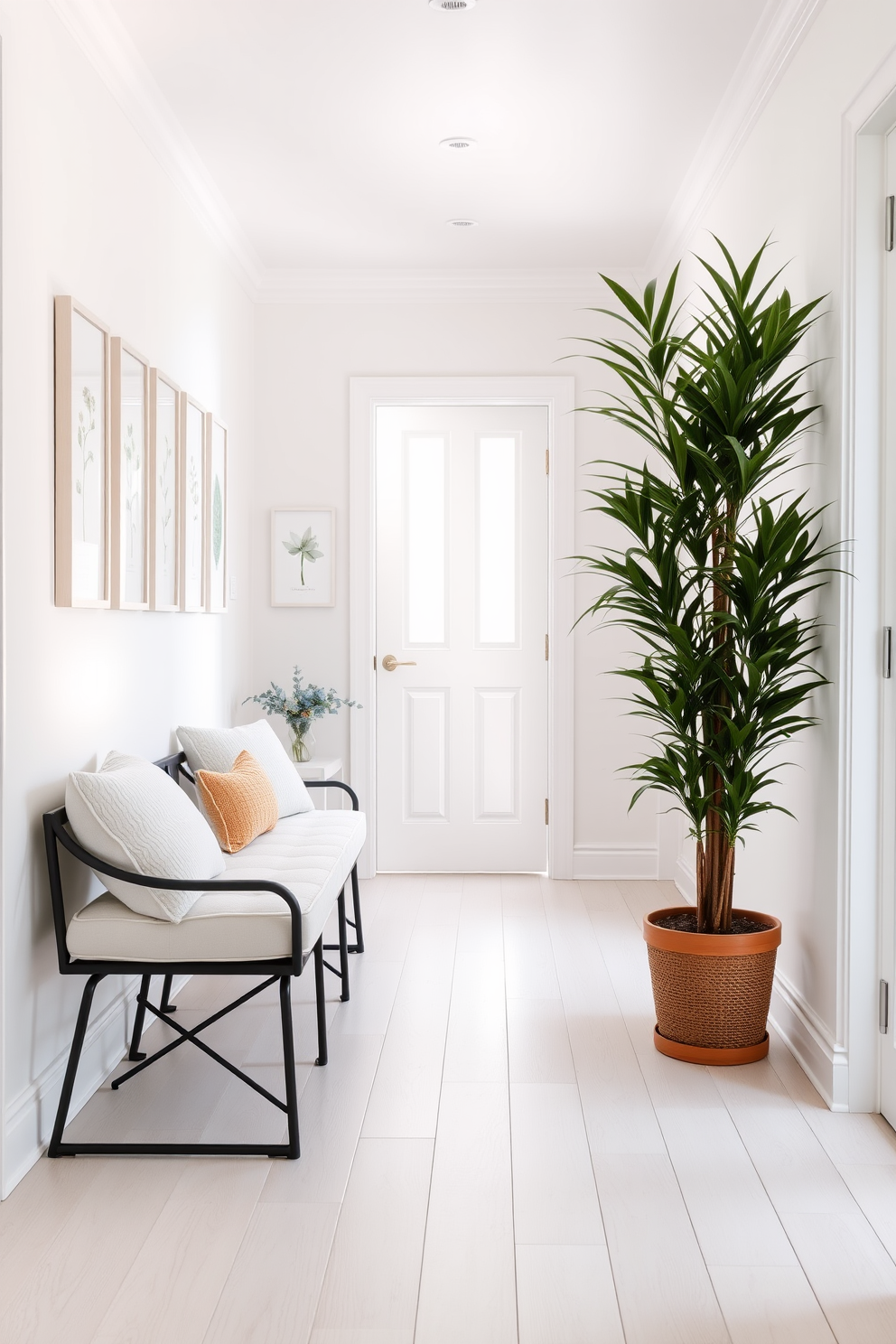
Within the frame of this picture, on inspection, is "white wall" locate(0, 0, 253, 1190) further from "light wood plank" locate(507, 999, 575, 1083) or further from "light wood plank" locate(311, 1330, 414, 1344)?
"light wood plank" locate(507, 999, 575, 1083)

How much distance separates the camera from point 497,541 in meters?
5.14

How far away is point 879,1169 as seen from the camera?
2.31 metres

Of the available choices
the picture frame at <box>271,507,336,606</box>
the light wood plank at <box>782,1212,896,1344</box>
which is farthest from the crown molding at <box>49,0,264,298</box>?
the light wood plank at <box>782,1212,896,1344</box>

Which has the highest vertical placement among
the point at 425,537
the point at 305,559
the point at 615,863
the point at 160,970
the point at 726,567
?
the point at 425,537

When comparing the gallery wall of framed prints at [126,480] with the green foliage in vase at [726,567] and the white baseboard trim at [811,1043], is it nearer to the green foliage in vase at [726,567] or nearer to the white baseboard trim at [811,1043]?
the green foliage in vase at [726,567]

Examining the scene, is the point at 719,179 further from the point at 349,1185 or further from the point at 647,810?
the point at 349,1185

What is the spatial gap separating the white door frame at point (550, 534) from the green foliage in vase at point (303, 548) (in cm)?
16

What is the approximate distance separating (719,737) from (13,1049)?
1770 mm

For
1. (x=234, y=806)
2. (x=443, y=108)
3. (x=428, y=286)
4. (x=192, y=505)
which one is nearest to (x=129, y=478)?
(x=192, y=505)

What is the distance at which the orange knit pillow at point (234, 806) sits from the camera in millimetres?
3152

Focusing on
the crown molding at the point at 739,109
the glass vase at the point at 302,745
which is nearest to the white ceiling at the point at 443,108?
the crown molding at the point at 739,109

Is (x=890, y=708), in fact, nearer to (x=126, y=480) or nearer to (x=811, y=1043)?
(x=811, y=1043)

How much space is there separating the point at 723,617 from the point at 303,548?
2.65m

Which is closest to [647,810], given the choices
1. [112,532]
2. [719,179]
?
[719,179]
